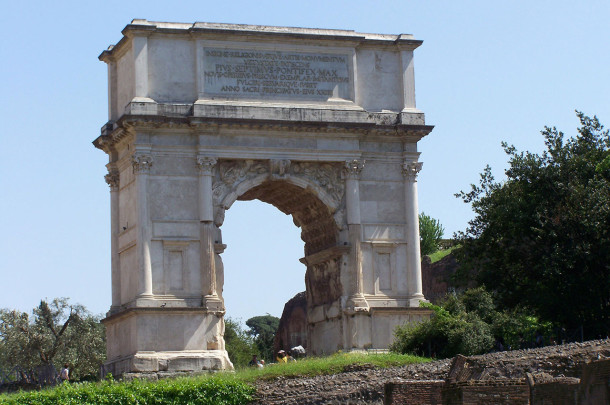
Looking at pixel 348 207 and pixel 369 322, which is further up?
pixel 348 207

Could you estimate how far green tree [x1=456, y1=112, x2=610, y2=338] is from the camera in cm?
3591

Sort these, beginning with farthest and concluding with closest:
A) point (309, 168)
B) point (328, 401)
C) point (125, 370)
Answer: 1. point (309, 168)
2. point (125, 370)
3. point (328, 401)

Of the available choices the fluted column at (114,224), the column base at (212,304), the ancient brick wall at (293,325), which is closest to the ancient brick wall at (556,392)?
the column base at (212,304)

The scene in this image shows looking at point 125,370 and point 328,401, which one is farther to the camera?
point 125,370

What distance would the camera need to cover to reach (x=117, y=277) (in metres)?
37.4

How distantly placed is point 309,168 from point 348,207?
1625 millimetres

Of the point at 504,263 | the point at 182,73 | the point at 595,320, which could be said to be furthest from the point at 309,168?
the point at 595,320

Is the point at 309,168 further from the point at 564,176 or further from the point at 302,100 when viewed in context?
the point at 564,176

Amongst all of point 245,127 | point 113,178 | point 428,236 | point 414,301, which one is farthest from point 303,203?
point 428,236

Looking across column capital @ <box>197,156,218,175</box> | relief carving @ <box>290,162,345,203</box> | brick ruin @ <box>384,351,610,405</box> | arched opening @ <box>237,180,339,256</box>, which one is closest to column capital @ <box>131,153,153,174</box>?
column capital @ <box>197,156,218,175</box>

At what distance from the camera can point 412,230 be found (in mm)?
37812

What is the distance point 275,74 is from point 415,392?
18187mm

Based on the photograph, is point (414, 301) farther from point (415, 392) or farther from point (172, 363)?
point (415, 392)

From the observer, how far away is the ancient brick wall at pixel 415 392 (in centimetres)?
2031
